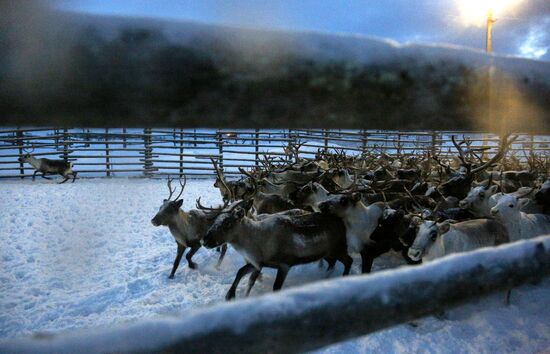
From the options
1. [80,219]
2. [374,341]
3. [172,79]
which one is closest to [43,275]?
[80,219]

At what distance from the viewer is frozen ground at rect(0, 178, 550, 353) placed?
3.10m

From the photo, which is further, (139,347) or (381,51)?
(381,51)

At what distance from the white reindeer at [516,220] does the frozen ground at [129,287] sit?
0.57 m

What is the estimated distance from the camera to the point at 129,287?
4.25 m

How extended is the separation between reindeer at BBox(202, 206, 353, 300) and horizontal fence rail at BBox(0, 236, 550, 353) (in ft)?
10.1

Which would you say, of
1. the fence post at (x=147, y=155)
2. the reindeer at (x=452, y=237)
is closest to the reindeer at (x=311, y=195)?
the reindeer at (x=452, y=237)

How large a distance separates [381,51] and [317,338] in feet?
1.68

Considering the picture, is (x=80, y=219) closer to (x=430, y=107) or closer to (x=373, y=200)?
(x=373, y=200)

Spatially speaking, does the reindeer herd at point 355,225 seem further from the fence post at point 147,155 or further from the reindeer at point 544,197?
the fence post at point 147,155

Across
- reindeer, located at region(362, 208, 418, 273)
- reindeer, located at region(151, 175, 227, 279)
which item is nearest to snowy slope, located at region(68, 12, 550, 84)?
reindeer, located at region(362, 208, 418, 273)

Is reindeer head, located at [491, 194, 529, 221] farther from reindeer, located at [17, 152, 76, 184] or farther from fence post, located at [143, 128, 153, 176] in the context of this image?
reindeer, located at [17, 152, 76, 184]

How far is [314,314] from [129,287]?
426cm

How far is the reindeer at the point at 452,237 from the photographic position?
11.5 ft

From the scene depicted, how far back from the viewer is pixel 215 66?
568mm
